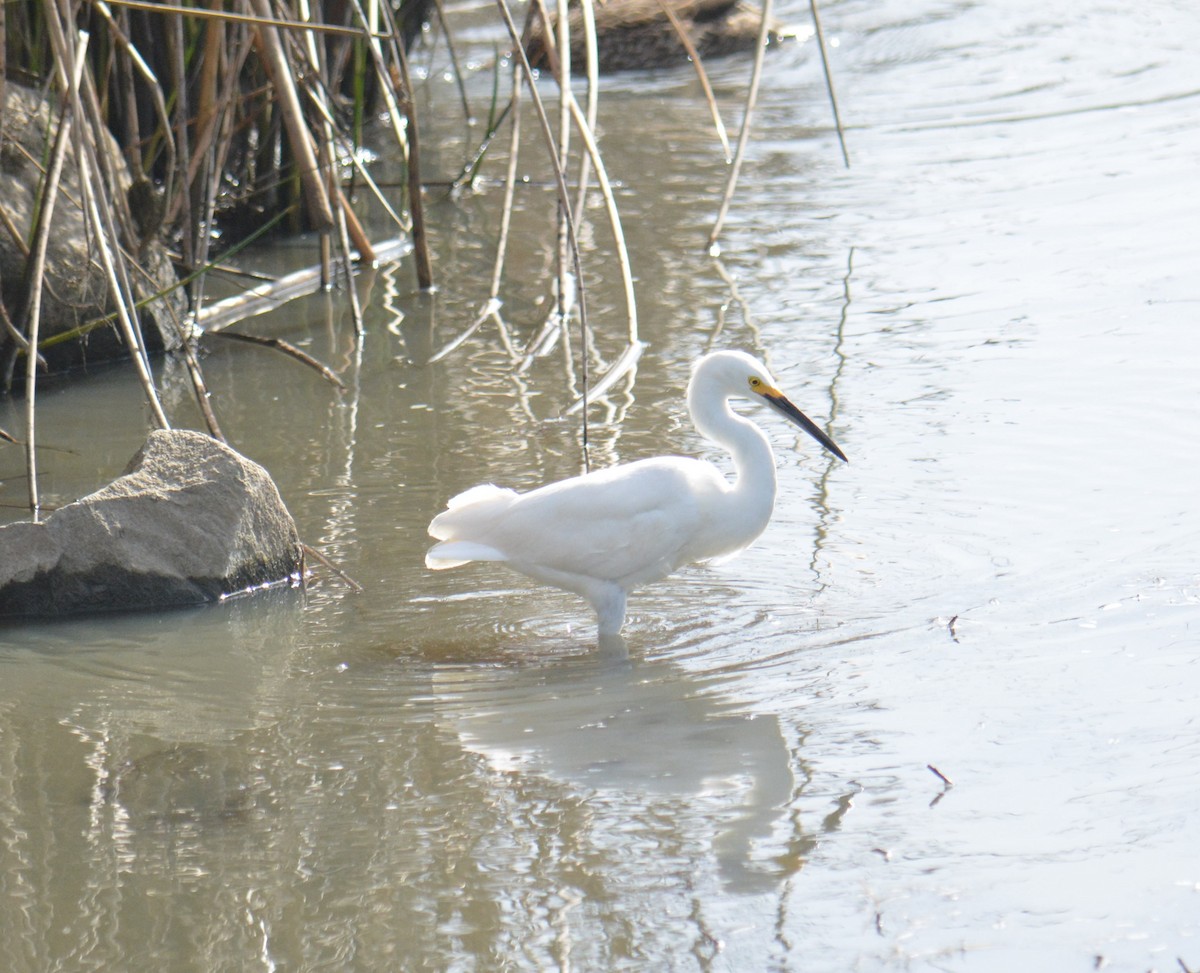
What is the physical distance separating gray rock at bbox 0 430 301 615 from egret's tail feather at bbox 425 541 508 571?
51 centimetres

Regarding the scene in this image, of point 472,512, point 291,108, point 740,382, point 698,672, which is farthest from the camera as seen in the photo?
point 291,108

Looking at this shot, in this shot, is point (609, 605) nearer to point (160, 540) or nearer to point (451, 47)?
point (160, 540)

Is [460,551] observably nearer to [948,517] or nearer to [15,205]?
[948,517]

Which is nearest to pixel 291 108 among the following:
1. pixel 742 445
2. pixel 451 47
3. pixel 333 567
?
pixel 333 567

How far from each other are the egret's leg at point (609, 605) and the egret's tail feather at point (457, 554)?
0.28m

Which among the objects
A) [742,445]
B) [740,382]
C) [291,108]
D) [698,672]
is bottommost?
[698,672]

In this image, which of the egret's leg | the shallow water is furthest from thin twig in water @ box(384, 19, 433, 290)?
the egret's leg

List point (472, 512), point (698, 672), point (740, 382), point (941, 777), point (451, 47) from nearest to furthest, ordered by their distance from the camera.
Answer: point (941, 777), point (698, 672), point (472, 512), point (740, 382), point (451, 47)

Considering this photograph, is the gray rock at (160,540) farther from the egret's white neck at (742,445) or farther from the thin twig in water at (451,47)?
the thin twig in water at (451,47)

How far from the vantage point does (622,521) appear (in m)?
4.25

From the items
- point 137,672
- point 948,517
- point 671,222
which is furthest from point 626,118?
point 137,672

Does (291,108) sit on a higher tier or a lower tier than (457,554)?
higher

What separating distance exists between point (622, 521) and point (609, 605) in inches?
8.8

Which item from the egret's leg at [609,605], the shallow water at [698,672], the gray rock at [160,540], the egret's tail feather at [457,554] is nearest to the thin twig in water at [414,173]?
the shallow water at [698,672]
